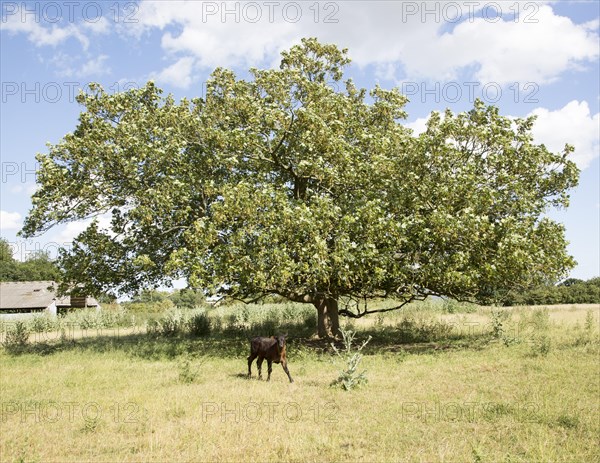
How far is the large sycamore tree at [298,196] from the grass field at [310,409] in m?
3.79

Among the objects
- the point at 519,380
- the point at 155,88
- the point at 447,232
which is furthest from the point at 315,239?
the point at 155,88

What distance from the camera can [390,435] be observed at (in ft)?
29.3

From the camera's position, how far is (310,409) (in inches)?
433

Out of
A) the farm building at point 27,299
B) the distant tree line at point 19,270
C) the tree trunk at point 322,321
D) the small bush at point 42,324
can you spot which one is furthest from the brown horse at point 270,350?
the distant tree line at point 19,270

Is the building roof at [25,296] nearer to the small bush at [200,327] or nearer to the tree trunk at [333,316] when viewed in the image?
the small bush at [200,327]

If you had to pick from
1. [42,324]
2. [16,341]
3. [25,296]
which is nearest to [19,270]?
[25,296]

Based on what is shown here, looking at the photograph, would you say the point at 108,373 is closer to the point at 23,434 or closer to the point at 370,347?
the point at 23,434

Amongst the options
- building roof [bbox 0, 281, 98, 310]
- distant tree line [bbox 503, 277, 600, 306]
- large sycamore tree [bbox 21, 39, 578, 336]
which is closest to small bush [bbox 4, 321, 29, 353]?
large sycamore tree [bbox 21, 39, 578, 336]

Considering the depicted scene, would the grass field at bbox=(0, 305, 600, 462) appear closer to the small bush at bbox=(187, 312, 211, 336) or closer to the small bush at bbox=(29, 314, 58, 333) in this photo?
the small bush at bbox=(187, 312, 211, 336)

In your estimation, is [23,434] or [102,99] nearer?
[23,434]

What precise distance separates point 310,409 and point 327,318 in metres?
16.1

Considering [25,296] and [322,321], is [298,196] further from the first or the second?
[25,296]

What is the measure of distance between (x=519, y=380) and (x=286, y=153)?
13.8 m

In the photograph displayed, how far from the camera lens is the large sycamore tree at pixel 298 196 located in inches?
738
